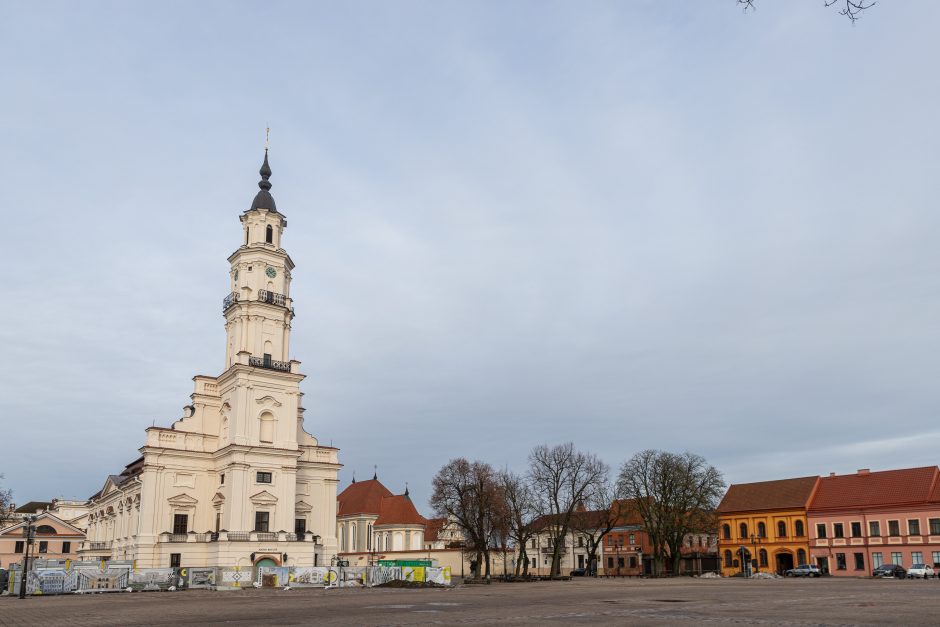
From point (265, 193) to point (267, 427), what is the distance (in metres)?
20.3

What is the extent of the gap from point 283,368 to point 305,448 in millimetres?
7538

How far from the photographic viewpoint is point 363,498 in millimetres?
104188

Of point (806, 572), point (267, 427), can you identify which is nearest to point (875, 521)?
point (806, 572)

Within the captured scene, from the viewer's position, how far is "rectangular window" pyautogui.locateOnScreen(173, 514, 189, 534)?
184 feet

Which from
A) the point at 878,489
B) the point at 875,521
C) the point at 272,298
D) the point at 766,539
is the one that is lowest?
the point at 766,539

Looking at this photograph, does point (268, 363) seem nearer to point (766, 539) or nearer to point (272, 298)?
point (272, 298)

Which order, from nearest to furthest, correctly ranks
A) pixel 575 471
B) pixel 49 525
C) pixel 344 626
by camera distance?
pixel 344 626 < pixel 575 471 < pixel 49 525

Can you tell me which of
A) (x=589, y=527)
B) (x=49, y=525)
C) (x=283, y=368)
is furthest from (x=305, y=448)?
(x=49, y=525)

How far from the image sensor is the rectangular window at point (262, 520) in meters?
54.6

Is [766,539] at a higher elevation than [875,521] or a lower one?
lower

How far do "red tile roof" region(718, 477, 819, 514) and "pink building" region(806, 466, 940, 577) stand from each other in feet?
4.67

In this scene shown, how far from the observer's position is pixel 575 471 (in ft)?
233

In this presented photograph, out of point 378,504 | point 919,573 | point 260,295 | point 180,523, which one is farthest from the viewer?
point 378,504

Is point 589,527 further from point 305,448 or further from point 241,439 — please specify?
point 241,439
